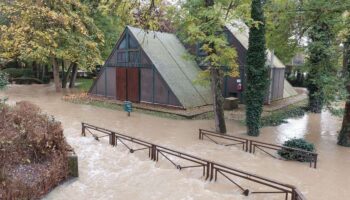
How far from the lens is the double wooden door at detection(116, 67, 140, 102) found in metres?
20.7

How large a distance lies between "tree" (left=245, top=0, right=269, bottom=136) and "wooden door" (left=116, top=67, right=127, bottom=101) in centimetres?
1050

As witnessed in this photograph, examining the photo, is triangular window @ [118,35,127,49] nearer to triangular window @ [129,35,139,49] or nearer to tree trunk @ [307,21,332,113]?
triangular window @ [129,35,139,49]

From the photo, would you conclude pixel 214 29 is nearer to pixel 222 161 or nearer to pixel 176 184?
pixel 222 161

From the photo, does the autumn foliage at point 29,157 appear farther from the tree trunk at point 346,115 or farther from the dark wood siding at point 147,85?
the tree trunk at point 346,115

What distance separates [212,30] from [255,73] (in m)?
2.92

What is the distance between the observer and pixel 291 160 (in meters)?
10.7

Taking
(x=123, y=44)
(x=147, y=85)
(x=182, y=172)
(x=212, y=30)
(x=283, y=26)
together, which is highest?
(x=283, y=26)

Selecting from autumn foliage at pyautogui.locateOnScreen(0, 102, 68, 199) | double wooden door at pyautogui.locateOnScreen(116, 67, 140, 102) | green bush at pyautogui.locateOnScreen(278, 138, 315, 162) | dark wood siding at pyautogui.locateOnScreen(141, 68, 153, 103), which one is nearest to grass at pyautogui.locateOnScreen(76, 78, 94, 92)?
double wooden door at pyautogui.locateOnScreen(116, 67, 140, 102)

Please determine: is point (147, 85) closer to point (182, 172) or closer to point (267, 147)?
point (267, 147)

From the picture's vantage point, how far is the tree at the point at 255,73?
13.0 m

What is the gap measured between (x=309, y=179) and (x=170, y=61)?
1360 cm

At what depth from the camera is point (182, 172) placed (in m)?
9.38

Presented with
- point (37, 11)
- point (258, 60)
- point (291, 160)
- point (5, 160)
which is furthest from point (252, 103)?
point (37, 11)

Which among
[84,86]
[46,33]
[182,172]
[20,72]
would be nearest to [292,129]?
[182,172]
